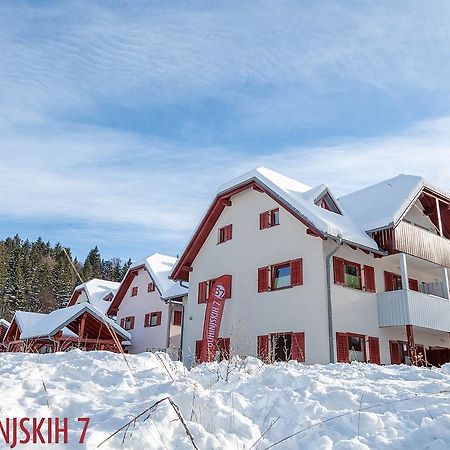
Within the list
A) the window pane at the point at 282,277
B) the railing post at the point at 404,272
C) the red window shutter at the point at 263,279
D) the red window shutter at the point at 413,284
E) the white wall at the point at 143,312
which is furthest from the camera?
the white wall at the point at 143,312

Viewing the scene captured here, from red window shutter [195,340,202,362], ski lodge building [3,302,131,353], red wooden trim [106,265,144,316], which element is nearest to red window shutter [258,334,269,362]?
red window shutter [195,340,202,362]

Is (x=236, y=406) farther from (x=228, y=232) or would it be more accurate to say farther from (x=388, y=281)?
(x=228, y=232)

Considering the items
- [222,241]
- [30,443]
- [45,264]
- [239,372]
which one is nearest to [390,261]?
[222,241]

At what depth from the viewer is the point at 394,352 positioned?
18.2 metres

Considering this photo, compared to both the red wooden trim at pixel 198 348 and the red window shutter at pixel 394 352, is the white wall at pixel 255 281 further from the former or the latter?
the red window shutter at pixel 394 352

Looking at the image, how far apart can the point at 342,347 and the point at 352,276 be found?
2922 millimetres

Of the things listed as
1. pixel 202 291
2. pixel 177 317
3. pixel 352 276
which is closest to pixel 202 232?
pixel 202 291

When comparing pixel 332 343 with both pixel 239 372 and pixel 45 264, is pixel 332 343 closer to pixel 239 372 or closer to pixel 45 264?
pixel 239 372

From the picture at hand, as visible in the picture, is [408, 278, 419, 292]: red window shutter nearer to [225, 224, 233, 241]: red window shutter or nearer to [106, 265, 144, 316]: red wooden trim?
[225, 224, 233, 241]: red window shutter

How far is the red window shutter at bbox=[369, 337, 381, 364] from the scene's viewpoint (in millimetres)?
17156

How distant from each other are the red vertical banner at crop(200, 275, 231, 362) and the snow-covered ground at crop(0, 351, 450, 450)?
1137cm

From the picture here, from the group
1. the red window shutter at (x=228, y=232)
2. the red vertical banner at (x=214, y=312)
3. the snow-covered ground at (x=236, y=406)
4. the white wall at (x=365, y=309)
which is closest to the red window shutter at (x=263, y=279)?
the red vertical banner at (x=214, y=312)

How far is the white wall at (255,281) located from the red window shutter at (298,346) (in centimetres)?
15

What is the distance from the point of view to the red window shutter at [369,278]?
1812 centimetres
